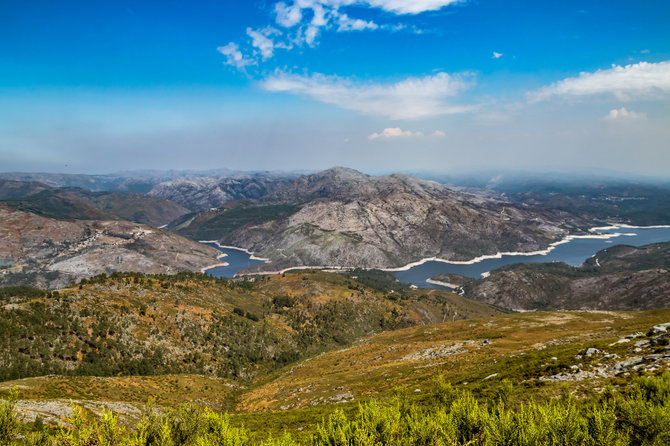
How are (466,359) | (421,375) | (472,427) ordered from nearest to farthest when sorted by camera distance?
(472,427), (421,375), (466,359)

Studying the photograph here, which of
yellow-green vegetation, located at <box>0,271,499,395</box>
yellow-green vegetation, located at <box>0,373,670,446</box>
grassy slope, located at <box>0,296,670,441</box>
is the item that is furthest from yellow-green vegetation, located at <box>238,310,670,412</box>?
yellow-green vegetation, located at <box>0,271,499,395</box>

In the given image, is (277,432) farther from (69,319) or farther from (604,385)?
(69,319)

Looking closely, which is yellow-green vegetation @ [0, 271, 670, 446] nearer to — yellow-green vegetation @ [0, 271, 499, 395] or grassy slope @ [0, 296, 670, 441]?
grassy slope @ [0, 296, 670, 441]

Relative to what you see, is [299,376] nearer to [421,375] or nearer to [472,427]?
[421,375]

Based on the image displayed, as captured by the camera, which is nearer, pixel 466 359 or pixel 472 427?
pixel 472 427

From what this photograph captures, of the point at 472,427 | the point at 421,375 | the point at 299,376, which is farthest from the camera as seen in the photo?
the point at 299,376

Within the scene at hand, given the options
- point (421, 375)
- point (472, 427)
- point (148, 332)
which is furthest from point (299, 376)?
point (472, 427)

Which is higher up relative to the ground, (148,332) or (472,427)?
(472,427)

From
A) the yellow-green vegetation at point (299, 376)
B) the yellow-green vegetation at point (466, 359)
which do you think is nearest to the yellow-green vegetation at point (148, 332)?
the yellow-green vegetation at point (299, 376)

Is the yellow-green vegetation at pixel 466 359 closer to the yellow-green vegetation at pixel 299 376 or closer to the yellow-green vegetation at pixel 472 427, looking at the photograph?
the yellow-green vegetation at pixel 299 376
